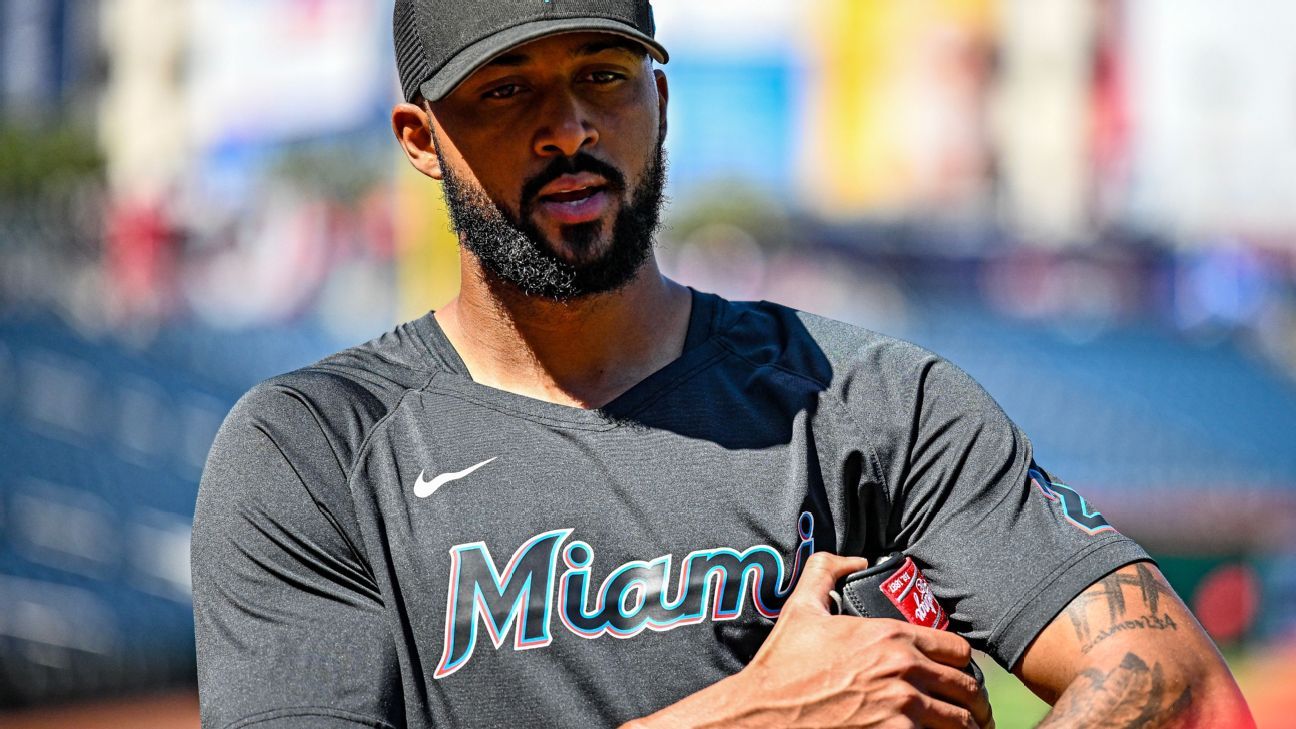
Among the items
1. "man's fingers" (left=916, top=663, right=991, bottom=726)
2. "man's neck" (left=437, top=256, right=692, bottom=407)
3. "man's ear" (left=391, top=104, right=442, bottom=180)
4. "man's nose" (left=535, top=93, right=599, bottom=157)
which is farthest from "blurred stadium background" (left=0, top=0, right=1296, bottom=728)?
"man's fingers" (left=916, top=663, right=991, bottom=726)

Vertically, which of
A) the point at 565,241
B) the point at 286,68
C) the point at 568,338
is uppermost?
the point at 286,68

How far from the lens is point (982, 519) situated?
6.91ft

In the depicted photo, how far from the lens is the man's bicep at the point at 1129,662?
1956mm

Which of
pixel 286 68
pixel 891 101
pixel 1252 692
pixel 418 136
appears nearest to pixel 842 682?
pixel 418 136

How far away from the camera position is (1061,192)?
2850cm

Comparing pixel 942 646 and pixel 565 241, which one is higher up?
pixel 565 241

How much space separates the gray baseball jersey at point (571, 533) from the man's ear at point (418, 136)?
43 cm

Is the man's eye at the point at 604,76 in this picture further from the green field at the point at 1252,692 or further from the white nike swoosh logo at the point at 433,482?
the green field at the point at 1252,692

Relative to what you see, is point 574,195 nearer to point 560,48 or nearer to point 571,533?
point 560,48

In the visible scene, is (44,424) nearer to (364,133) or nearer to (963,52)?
(364,133)

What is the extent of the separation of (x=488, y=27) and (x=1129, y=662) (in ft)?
4.14

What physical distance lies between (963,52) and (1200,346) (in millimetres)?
9183

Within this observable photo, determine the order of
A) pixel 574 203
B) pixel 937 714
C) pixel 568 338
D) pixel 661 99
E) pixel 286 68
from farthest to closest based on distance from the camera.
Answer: pixel 286 68, pixel 661 99, pixel 568 338, pixel 574 203, pixel 937 714

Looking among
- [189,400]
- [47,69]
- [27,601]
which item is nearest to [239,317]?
[189,400]
